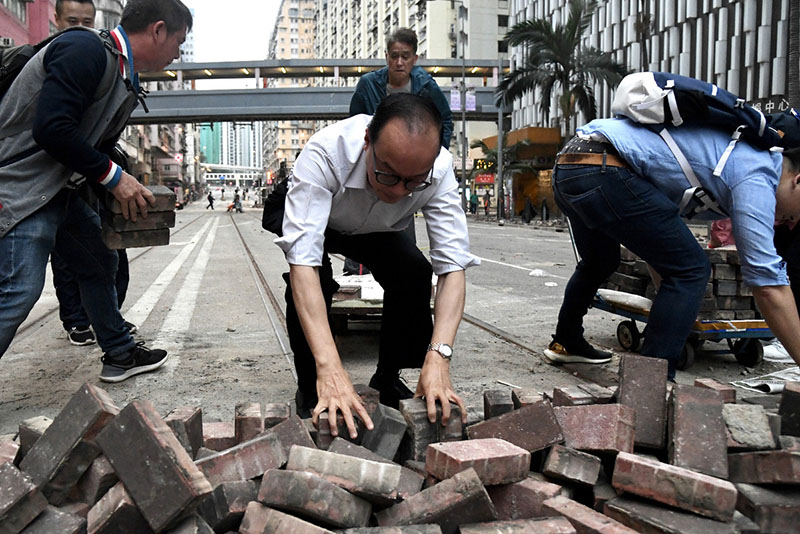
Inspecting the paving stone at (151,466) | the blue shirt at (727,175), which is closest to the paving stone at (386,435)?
the paving stone at (151,466)

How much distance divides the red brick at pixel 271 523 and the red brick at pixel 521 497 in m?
0.54

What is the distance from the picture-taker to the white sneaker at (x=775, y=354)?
4277mm

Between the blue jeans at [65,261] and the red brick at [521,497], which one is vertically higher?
the blue jeans at [65,261]

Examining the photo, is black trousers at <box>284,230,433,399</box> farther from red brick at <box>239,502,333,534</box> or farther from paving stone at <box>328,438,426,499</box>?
red brick at <box>239,502,333,534</box>

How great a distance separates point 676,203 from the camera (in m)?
3.08

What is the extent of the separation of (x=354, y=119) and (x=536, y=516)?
1662mm

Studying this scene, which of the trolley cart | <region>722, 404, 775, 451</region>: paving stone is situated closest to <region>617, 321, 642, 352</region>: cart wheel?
the trolley cart

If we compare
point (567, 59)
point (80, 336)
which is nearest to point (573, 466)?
point (80, 336)

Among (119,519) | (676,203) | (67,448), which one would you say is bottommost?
(119,519)

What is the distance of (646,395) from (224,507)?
4.76 feet

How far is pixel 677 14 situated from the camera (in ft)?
110

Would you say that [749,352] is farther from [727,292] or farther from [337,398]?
[337,398]

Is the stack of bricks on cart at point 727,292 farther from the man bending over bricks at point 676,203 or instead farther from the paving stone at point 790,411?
the paving stone at point 790,411

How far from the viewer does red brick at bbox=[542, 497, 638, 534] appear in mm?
1803
